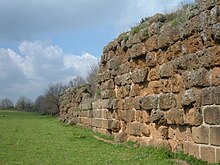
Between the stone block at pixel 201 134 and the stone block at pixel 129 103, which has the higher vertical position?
the stone block at pixel 129 103

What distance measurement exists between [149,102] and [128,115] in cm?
195

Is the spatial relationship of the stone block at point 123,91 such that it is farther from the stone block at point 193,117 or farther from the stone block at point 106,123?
the stone block at point 193,117

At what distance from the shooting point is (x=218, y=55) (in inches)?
302

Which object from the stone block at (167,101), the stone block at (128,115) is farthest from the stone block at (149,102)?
the stone block at (128,115)

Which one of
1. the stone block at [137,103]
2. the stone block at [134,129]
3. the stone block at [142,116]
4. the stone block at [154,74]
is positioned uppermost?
the stone block at [154,74]

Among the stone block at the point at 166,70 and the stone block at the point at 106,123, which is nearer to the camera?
the stone block at the point at 166,70

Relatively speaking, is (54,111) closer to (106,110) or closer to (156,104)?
(106,110)

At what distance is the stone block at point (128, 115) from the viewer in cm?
1236

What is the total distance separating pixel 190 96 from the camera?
→ 8539mm

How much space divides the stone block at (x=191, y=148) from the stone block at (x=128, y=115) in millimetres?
3534

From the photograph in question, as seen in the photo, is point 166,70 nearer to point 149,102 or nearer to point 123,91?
point 149,102

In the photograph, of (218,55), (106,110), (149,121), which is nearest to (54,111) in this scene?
(106,110)

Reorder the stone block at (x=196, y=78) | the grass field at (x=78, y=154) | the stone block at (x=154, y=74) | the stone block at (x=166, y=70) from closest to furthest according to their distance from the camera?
1. the stone block at (x=196, y=78)
2. the grass field at (x=78, y=154)
3. the stone block at (x=166, y=70)
4. the stone block at (x=154, y=74)

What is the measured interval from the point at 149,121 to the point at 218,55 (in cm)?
401
